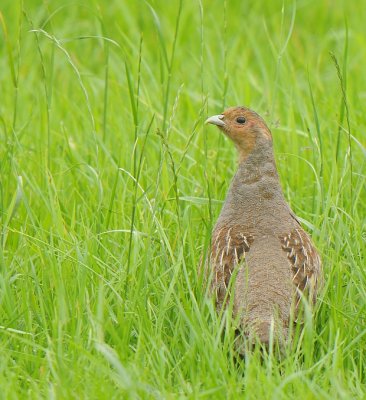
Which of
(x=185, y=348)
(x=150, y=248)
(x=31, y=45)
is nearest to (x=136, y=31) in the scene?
(x=31, y=45)

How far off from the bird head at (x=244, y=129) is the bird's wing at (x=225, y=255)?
56 cm

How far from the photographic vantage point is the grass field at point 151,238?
166 inches

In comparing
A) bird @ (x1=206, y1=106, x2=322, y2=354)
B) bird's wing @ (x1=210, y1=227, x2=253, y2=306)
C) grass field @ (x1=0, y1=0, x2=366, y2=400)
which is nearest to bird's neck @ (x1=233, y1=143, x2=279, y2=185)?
bird @ (x1=206, y1=106, x2=322, y2=354)

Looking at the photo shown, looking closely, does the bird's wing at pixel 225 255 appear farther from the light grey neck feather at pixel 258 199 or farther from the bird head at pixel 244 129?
the bird head at pixel 244 129

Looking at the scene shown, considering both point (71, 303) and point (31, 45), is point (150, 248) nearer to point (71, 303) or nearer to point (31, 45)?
point (71, 303)

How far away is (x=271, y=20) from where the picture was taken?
31.8ft

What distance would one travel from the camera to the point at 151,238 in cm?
515

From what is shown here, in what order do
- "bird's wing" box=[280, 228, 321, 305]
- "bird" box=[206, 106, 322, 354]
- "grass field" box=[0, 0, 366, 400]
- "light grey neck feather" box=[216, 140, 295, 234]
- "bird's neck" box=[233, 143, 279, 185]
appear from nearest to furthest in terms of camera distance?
"grass field" box=[0, 0, 366, 400] → "bird" box=[206, 106, 322, 354] → "bird's wing" box=[280, 228, 321, 305] → "light grey neck feather" box=[216, 140, 295, 234] → "bird's neck" box=[233, 143, 279, 185]

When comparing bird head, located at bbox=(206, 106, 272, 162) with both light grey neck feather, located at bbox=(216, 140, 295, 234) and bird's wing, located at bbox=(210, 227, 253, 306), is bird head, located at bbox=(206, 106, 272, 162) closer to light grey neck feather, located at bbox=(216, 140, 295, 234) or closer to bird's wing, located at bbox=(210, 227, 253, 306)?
light grey neck feather, located at bbox=(216, 140, 295, 234)

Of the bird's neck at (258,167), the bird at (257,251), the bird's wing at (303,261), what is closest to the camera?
the bird at (257,251)

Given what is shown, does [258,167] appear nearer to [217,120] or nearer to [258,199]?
[258,199]

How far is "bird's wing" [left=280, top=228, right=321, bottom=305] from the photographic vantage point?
4871 millimetres

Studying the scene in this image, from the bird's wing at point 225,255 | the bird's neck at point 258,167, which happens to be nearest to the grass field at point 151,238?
the bird's wing at point 225,255

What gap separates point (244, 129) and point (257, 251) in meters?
0.87
